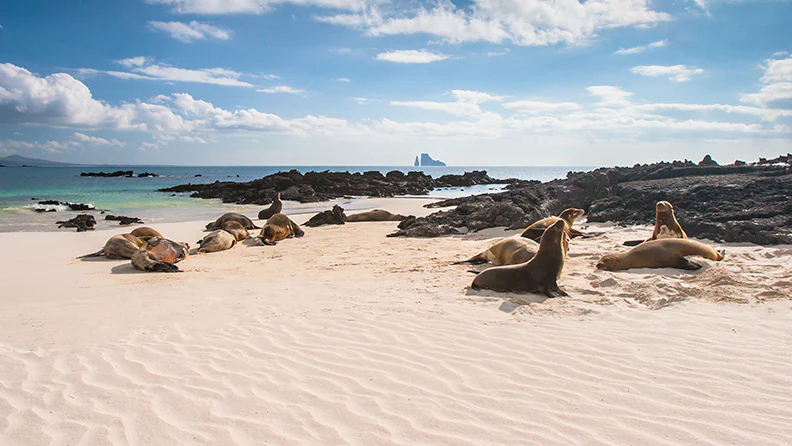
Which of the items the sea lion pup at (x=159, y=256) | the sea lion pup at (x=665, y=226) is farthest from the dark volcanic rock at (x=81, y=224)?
the sea lion pup at (x=665, y=226)

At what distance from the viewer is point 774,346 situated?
4215mm

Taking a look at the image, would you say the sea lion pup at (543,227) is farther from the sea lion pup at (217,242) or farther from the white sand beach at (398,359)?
the sea lion pup at (217,242)

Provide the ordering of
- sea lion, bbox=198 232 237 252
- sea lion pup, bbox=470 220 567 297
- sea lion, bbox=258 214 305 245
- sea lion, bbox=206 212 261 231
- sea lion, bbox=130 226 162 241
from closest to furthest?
sea lion pup, bbox=470 220 567 297, sea lion, bbox=130 226 162 241, sea lion, bbox=198 232 237 252, sea lion, bbox=258 214 305 245, sea lion, bbox=206 212 261 231

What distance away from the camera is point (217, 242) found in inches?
424

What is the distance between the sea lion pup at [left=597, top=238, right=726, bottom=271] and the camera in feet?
24.1

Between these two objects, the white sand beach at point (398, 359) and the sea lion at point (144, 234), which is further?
the sea lion at point (144, 234)

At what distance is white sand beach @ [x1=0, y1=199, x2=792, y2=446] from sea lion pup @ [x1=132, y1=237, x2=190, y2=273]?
72cm

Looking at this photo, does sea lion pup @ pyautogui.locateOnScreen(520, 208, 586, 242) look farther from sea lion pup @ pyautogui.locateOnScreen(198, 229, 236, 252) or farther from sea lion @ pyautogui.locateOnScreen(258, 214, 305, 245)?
sea lion pup @ pyautogui.locateOnScreen(198, 229, 236, 252)

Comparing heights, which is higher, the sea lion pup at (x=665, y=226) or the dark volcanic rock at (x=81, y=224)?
the sea lion pup at (x=665, y=226)

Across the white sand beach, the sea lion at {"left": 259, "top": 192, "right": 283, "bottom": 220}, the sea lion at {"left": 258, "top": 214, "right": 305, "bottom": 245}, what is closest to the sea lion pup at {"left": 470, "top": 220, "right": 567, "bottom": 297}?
the white sand beach

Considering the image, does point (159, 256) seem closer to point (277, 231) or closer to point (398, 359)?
point (277, 231)

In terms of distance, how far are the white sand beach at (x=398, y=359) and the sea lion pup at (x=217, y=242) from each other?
300 cm

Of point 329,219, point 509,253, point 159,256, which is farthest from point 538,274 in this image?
point 329,219

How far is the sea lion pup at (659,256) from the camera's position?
24.1 feet
